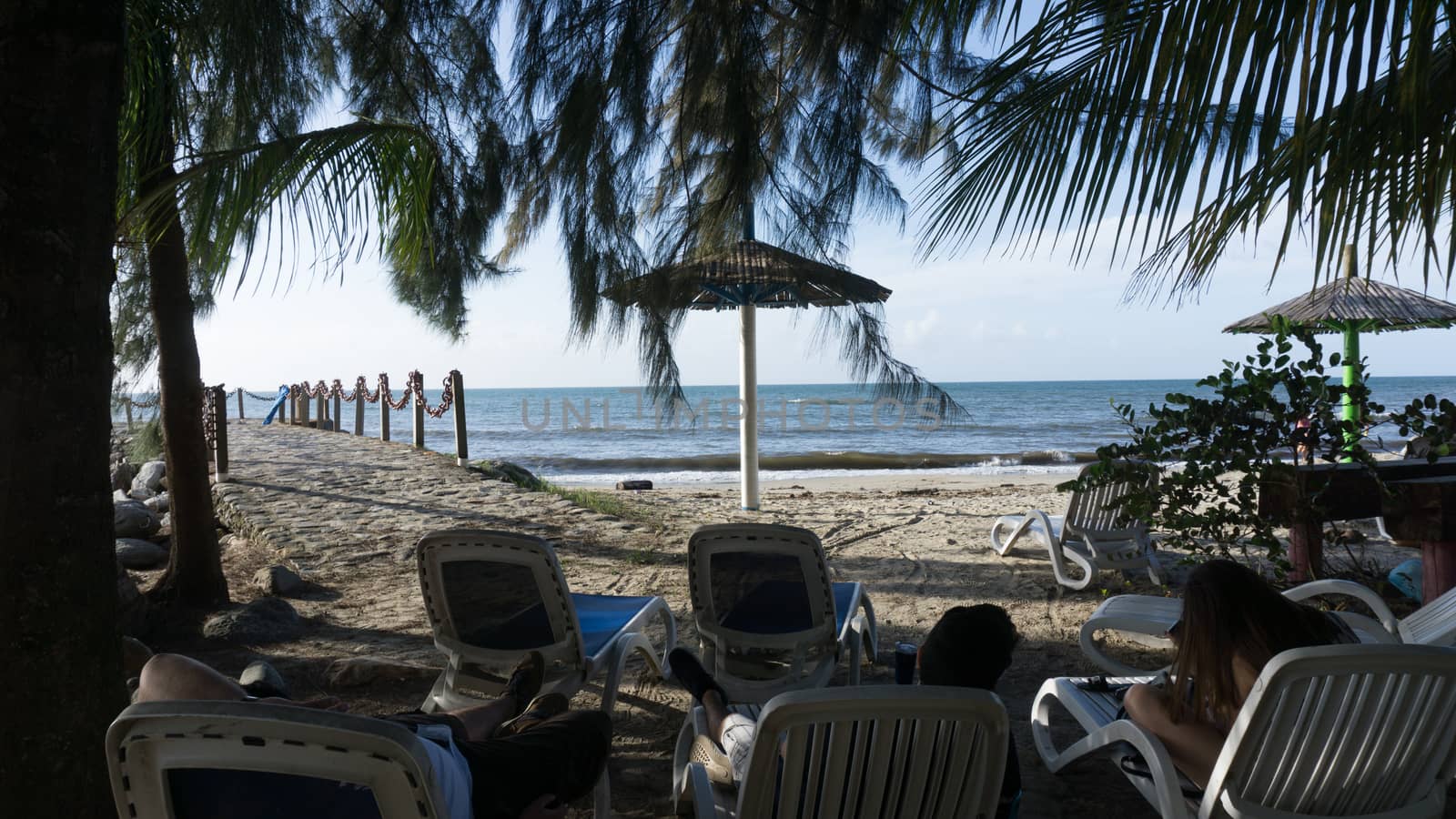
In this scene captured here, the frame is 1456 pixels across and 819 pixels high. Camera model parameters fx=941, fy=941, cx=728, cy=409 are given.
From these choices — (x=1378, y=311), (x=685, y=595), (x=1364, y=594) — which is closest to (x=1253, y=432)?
(x=1364, y=594)

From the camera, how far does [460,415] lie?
1188 cm

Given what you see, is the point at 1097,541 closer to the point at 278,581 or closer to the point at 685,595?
the point at 685,595

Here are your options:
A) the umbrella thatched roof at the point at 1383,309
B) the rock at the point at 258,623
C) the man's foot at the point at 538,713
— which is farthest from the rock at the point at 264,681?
the umbrella thatched roof at the point at 1383,309

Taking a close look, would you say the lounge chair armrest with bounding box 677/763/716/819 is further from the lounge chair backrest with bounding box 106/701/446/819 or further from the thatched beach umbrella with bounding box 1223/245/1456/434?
the thatched beach umbrella with bounding box 1223/245/1456/434

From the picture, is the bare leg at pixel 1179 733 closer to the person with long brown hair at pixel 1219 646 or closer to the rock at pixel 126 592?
the person with long brown hair at pixel 1219 646

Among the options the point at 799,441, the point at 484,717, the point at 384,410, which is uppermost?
the point at 384,410

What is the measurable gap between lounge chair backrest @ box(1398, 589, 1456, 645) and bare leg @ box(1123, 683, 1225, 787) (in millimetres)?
1186

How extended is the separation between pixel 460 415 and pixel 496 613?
9.20 meters

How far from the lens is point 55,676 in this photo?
1.70 meters

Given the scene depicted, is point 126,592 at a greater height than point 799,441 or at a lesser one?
greater

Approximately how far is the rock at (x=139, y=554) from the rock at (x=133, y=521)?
58 cm

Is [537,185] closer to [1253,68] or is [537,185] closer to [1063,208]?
[1063,208]

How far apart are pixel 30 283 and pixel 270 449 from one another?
517 inches

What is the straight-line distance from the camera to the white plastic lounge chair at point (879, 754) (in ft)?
5.41
